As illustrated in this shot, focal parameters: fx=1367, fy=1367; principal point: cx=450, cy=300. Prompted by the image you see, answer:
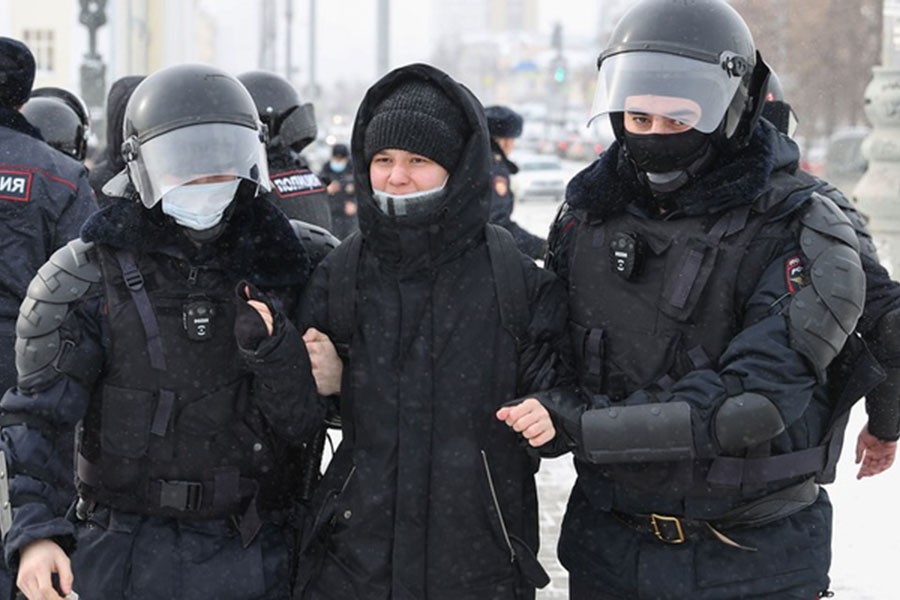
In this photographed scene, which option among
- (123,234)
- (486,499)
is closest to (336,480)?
(486,499)

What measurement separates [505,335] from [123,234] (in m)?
0.97

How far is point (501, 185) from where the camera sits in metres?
9.85

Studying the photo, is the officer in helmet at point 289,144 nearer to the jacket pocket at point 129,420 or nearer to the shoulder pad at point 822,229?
the jacket pocket at point 129,420

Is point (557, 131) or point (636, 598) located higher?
point (636, 598)

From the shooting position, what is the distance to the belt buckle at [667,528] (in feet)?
10.9

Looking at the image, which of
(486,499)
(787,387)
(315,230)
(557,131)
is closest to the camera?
(787,387)

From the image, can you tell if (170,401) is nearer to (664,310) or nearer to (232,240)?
(232,240)

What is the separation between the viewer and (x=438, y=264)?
3375 mm

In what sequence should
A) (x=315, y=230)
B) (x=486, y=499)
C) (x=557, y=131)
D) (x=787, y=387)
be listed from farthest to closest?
(x=557, y=131) → (x=315, y=230) → (x=486, y=499) → (x=787, y=387)

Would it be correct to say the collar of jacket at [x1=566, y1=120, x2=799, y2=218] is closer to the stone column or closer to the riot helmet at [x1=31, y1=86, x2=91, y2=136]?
the riot helmet at [x1=31, y1=86, x2=91, y2=136]

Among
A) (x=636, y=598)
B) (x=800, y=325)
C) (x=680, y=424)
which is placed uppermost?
(x=800, y=325)

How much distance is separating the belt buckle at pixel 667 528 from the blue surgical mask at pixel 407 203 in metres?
0.94

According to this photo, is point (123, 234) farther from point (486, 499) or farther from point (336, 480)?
point (486, 499)

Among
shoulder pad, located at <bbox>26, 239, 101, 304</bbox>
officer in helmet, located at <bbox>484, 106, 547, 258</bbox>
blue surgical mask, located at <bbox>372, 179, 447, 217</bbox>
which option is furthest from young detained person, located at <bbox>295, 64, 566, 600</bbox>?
officer in helmet, located at <bbox>484, 106, 547, 258</bbox>
